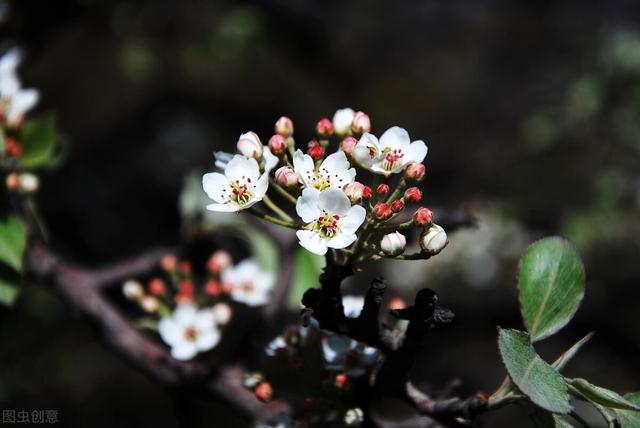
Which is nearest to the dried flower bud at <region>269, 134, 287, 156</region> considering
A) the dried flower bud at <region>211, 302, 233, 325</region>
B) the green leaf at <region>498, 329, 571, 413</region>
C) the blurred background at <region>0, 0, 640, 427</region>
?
the green leaf at <region>498, 329, 571, 413</region>

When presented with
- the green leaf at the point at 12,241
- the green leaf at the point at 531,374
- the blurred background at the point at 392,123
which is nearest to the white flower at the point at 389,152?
the green leaf at the point at 531,374

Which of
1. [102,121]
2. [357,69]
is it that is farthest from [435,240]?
[357,69]

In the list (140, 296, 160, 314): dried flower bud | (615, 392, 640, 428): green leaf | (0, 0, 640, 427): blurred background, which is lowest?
(615, 392, 640, 428): green leaf

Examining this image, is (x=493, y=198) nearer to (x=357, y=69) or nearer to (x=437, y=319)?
(x=357, y=69)

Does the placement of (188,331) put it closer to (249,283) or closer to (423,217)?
(249,283)

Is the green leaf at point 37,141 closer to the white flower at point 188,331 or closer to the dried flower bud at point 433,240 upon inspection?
the white flower at point 188,331

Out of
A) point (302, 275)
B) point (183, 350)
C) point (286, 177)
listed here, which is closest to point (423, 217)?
point (286, 177)

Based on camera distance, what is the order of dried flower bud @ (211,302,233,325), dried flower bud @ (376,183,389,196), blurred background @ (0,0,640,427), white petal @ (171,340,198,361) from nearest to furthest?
dried flower bud @ (376,183,389,196) < white petal @ (171,340,198,361) < dried flower bud @ (211,302,233,325) < blurred background @ (0,0,640,427)

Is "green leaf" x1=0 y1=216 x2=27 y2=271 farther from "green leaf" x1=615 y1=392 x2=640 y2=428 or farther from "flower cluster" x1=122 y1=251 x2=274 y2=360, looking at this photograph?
"green leaf" x1=615 y1=392 x2=640 y2=428
